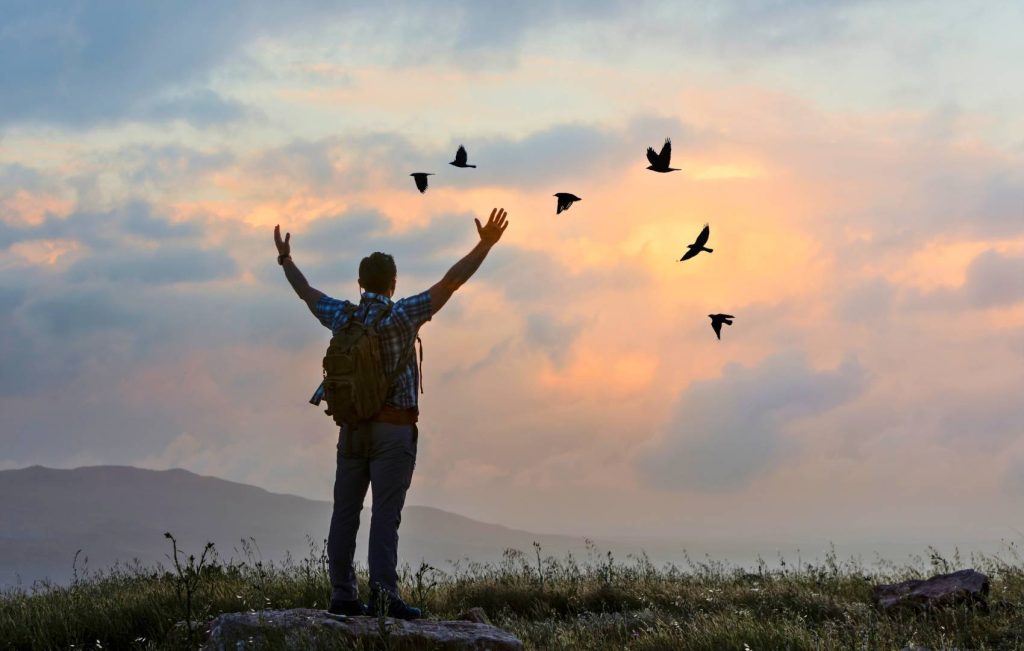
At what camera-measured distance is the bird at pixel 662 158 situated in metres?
9.81

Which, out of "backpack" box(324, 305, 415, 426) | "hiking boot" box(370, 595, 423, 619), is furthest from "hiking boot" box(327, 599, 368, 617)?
"backpack" box(324, 305, 415, 426)

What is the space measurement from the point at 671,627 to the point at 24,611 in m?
6.10

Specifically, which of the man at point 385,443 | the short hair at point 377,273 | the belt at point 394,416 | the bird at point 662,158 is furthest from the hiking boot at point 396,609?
the bird at point 662,158

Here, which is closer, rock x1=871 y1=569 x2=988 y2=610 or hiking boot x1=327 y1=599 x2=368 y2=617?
hiking boot x1=327 y1=599 x2=368 y2=617

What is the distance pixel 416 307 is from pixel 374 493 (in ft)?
4.76

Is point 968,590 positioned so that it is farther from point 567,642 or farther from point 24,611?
point 24,611

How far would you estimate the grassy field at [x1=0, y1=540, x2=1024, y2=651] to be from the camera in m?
8.84

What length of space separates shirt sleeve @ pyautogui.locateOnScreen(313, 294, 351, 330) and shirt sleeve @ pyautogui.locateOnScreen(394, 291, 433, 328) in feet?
1.78

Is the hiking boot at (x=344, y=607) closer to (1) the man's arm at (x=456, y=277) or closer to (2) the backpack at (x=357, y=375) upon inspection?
(2) the backpack at (x=357, y=375)

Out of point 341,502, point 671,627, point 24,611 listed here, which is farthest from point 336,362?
point 24,611

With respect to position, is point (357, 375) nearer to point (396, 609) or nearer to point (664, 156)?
point (396, 609)

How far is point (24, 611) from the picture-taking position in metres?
10.5

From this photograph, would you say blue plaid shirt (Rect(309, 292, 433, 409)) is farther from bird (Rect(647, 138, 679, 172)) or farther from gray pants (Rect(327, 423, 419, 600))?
bird (Rect(647, 138, 679, 172))

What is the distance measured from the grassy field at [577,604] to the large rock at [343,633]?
0.88 m
